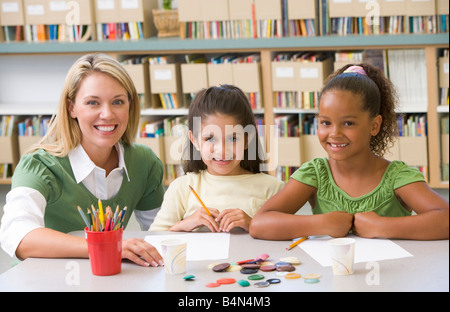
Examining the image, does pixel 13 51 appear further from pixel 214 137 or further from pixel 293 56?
pixel 214 137

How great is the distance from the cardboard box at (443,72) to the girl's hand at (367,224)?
237 cm

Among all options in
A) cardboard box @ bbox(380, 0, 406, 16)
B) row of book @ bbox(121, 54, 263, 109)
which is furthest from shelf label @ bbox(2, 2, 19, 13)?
cardboard box @ bbox(380, 0, 406, 16)

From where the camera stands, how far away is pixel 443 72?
3.67 metres

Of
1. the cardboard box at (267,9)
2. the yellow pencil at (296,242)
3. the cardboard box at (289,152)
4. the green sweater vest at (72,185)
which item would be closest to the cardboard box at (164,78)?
the cardboard box at (267,9)

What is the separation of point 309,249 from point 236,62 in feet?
8.46

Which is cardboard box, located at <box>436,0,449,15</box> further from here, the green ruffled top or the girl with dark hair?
the green ruffled top

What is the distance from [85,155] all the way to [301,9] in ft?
7.34

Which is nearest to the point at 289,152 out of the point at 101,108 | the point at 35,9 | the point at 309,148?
the point at 309,148

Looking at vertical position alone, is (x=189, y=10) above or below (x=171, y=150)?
above

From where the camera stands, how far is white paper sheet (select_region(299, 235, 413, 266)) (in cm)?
139

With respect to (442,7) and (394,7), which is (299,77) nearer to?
(394,7)

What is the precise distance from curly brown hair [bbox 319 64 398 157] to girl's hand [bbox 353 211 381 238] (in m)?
0.25

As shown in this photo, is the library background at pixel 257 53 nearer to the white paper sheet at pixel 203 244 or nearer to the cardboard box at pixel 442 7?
the cardboard box at pixel 442 7
